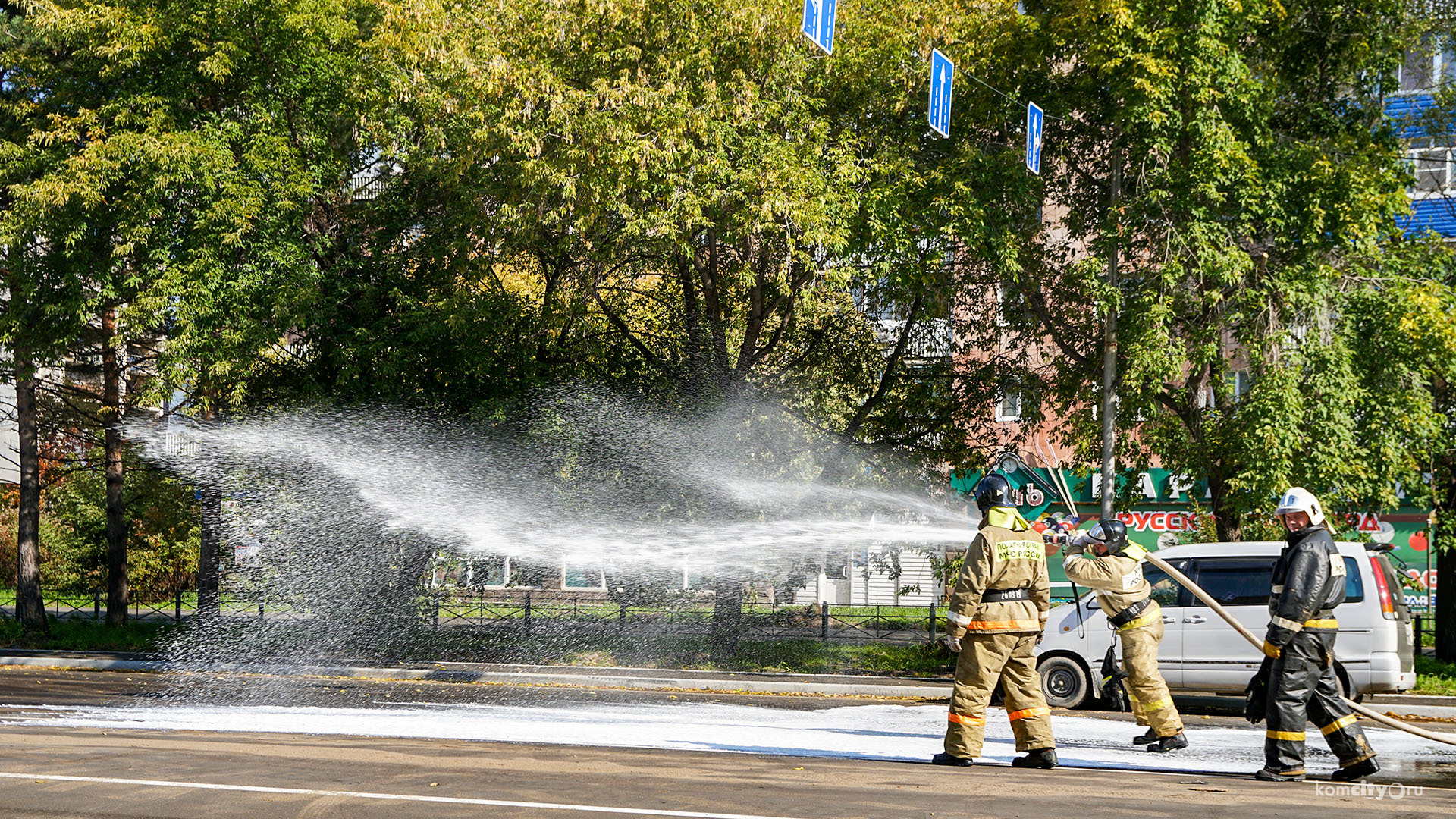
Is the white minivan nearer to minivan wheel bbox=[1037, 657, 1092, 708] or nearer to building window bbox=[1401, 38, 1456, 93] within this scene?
minivan wheel bbox=[1037, 657, 1092, 708]

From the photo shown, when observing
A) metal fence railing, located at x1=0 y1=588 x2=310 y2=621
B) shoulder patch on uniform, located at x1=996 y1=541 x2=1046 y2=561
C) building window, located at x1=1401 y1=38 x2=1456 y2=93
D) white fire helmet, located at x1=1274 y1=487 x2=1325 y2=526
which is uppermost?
building window, located at x1=1401 y1=38 x2=1456 y2=93

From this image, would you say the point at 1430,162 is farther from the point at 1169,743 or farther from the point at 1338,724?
the point at 1338,724

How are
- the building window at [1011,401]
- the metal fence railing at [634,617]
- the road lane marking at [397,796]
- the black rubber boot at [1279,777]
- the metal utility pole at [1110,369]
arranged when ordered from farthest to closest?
the metal fence railing at [634,617] → the building window at [1011,401] → the metal utility pole at [1110,369] → the black rubber boot at [1279,777] → the road lane marking at [397,796]

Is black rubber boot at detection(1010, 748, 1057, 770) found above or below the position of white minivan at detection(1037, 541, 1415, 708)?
below

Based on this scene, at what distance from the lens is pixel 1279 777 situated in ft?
23.5

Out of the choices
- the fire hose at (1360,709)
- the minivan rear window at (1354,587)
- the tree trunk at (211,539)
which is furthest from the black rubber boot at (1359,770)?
the tree trunk at (211,539)

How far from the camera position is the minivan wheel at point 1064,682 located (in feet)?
39.3

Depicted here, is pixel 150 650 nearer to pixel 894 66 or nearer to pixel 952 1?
pixel 894 66

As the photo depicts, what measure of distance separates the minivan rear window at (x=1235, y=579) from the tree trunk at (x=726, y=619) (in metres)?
7.52

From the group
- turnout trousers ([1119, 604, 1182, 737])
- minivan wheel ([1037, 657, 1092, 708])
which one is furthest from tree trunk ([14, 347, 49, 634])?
turnout trousers ([1119, 604, 1182, 737])

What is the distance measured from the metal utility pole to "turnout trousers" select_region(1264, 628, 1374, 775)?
24.1 ft

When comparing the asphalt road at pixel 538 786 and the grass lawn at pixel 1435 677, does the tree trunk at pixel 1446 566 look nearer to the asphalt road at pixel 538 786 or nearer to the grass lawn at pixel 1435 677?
the grass lawn at pixel 1435 677

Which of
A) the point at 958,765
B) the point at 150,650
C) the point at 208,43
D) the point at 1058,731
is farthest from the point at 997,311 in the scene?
the point at 150,650

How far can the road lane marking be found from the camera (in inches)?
234
